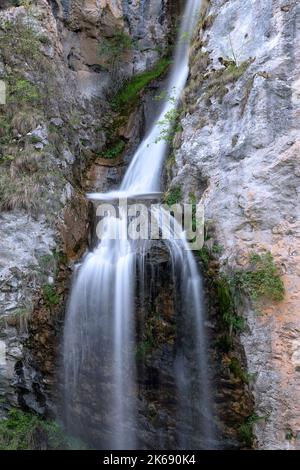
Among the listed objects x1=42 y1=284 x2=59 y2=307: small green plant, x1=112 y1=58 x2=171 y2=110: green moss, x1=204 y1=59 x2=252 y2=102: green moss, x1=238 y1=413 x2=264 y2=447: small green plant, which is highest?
x1=112 y1=58 x2=171 y2=110: green moss

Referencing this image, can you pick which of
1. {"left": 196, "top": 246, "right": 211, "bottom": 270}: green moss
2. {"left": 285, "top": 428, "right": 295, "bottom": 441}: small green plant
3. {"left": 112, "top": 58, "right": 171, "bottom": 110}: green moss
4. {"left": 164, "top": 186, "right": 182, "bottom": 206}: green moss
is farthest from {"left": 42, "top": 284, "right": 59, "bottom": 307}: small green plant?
{"left": 112, "top": 58, "right": 171, "bottom": 110}: green moss

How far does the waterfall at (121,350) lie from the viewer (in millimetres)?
4930

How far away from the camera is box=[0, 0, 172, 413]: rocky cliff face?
5723 mm

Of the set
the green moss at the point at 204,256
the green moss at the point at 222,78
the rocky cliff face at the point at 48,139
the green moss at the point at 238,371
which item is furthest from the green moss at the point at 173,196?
the green moss at the point at 238,371

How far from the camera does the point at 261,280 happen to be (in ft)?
16.7

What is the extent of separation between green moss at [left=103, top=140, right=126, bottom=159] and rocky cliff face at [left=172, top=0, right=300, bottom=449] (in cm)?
238

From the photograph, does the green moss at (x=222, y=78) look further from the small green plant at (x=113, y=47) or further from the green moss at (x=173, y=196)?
the small green plant at (x=113, y=47)

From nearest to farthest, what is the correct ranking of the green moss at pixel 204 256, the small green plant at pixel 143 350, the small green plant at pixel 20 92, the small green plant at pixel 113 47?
the small green plant at pixel 143 350 < the green moss at pixel 204 256 < the small green plant at pixel 20 92 < the small green plant at pixel 113 47

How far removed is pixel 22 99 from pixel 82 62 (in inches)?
127

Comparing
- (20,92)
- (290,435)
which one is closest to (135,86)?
(20,92)

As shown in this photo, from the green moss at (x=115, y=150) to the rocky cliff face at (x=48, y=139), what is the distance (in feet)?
0.60

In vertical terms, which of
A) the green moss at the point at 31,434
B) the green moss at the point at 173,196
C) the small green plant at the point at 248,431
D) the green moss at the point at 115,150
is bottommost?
Answer: the green moss at the point at 31,434

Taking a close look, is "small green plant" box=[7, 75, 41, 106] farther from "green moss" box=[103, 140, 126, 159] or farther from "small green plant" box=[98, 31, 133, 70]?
"small green plant" box=[98, 31, 133, 70]

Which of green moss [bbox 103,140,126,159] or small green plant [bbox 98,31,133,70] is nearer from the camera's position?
green moss [bbox 103,140,126,159]
